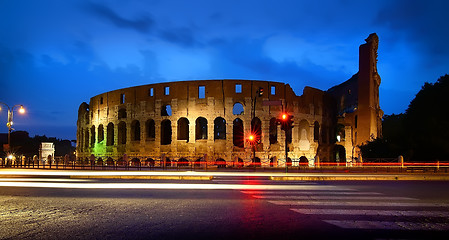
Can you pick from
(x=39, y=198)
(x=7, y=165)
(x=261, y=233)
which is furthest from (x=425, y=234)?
(x=7, y=165)

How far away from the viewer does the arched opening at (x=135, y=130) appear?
3916cm

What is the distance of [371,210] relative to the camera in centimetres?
619

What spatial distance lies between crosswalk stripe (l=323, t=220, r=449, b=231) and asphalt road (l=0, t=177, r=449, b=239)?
0.01m

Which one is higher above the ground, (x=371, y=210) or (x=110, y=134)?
(x=110, y=134)

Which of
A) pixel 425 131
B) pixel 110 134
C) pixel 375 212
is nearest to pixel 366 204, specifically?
pixel 375 212

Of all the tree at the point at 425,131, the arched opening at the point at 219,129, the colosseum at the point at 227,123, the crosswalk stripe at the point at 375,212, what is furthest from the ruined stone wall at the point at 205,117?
the crosswalk stripe at the point at 375,212

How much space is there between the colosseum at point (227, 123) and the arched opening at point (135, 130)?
0.39ft

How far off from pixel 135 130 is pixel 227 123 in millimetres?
12277

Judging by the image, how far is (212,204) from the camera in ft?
22.5

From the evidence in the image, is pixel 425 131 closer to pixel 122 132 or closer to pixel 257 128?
pixel 257 128

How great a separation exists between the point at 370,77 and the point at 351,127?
672cm

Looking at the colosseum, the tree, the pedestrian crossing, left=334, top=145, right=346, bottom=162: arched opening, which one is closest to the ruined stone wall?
the colosseum

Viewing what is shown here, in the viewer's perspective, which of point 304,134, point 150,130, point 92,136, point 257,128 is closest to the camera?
point 257,128

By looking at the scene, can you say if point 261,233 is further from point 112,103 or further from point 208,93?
point 112,103
